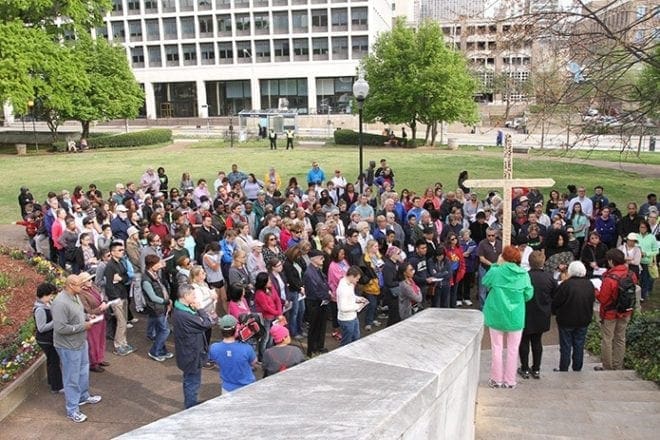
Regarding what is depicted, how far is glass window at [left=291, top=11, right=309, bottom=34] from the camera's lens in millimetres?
74750

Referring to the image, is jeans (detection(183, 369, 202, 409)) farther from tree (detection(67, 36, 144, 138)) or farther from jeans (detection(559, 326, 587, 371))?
tree (detection(67, 36, 144, 138))

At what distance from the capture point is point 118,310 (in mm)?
8656

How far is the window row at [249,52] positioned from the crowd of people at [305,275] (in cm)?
6330

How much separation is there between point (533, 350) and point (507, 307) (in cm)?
104

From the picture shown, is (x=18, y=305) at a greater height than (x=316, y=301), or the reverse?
(x=316, y=301)

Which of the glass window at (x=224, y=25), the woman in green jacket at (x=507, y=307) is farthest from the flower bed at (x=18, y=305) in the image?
the glass window at (x=224, y=25)

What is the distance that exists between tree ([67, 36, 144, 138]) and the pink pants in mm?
43219

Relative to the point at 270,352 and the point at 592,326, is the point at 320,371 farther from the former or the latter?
the point at 592,326

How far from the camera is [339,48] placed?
75.4 m

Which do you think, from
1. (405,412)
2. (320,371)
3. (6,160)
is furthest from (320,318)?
(6,160)

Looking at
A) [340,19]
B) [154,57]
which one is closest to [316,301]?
[340,19]

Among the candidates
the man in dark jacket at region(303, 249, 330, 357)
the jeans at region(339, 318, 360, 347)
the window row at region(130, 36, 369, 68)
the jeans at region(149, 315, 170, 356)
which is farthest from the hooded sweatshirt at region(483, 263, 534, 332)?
the window row at region(130, 36, 369, 68)

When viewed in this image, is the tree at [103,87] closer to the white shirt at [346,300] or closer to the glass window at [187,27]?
the glass window at [187,27]

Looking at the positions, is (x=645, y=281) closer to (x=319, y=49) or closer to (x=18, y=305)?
(x=18, y=305)
